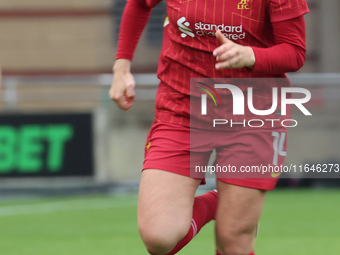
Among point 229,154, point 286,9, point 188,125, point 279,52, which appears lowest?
point 229,154

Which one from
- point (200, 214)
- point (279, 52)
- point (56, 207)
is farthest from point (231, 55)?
point (56, 207)

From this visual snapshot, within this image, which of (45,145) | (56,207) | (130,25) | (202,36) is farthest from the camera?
(45,145)

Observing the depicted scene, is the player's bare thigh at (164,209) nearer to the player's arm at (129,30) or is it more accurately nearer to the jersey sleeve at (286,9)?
the player's arm at (129,30)

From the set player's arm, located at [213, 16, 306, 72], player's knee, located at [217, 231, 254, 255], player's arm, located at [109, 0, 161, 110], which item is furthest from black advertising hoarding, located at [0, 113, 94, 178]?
player's arm, located at [213, 16, 306, 72]

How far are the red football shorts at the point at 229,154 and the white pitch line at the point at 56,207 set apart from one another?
3.56 m

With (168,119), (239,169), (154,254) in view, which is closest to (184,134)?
(168,119)

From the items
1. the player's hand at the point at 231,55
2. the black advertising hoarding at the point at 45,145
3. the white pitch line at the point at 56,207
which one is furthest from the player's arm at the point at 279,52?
the black advertising hoarding at the point at 45,145

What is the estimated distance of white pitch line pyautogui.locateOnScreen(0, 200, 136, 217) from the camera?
5.81 m

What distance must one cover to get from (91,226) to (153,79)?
2850 millimetres

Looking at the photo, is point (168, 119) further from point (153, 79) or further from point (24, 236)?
point (153, 79)

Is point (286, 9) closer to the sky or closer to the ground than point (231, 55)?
closer to the sky

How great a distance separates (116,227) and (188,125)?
2.53 meters

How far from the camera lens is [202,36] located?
2.43m

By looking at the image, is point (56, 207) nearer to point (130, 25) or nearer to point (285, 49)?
point (130, 25)
